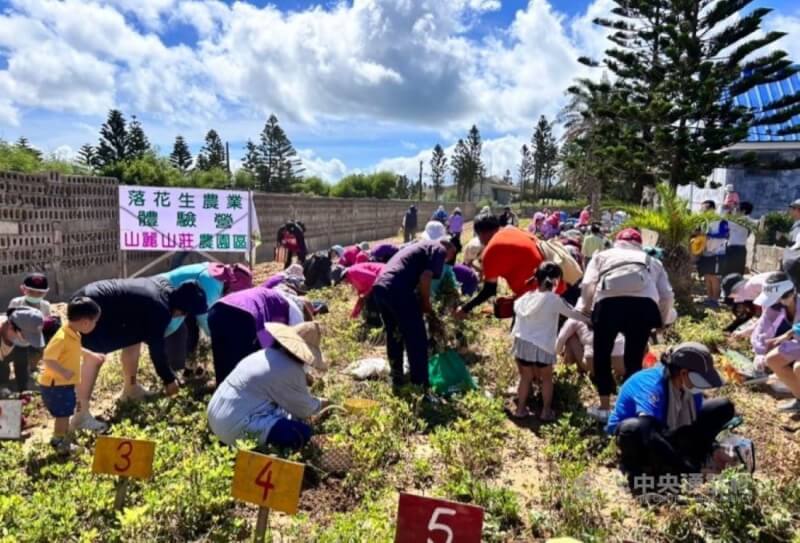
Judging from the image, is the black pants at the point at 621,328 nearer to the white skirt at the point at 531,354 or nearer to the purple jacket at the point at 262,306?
the white skirt at the point at 531,354

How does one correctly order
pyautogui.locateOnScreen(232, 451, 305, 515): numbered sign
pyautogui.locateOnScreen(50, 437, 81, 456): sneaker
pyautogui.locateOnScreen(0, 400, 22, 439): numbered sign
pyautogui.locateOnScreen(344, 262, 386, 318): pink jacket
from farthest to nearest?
pyautogui.locateOnScreen(344, 262, 386, 318): pink jacket < pyautogui.locateOnScreen(0, 400, 22, 439): numbered sign < pyautogui.locateOnScreen(50, 437, 81, 456): sneaker < pyautogui.locateOnScreen(232, 451, 305, 515): numbered sign

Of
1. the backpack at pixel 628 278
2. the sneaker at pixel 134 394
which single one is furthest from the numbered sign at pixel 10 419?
the backpack at pixel 628 278

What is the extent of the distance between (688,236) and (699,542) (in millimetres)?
7075

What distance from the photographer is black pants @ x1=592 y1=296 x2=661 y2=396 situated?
4.09 meters

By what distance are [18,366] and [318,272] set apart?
5153 mm

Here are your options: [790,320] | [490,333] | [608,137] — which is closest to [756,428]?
[790,320]

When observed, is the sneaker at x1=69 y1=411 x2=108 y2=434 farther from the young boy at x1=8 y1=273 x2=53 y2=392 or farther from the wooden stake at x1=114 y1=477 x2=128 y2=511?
the wooden stake at x1=114 y1=477 x2=128 y2=511

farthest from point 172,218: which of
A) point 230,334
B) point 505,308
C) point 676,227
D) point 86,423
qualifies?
point 676,227

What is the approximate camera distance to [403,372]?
196 inches

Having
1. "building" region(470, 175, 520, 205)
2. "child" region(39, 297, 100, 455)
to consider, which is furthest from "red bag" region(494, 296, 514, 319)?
"building" region(470, 175, 520, 205)

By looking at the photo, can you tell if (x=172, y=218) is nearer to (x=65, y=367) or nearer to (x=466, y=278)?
(x=466, y=278)

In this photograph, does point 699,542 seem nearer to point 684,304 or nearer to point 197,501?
point 197,501

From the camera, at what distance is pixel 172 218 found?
9094 mm

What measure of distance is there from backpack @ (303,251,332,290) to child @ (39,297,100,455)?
5695 mm
